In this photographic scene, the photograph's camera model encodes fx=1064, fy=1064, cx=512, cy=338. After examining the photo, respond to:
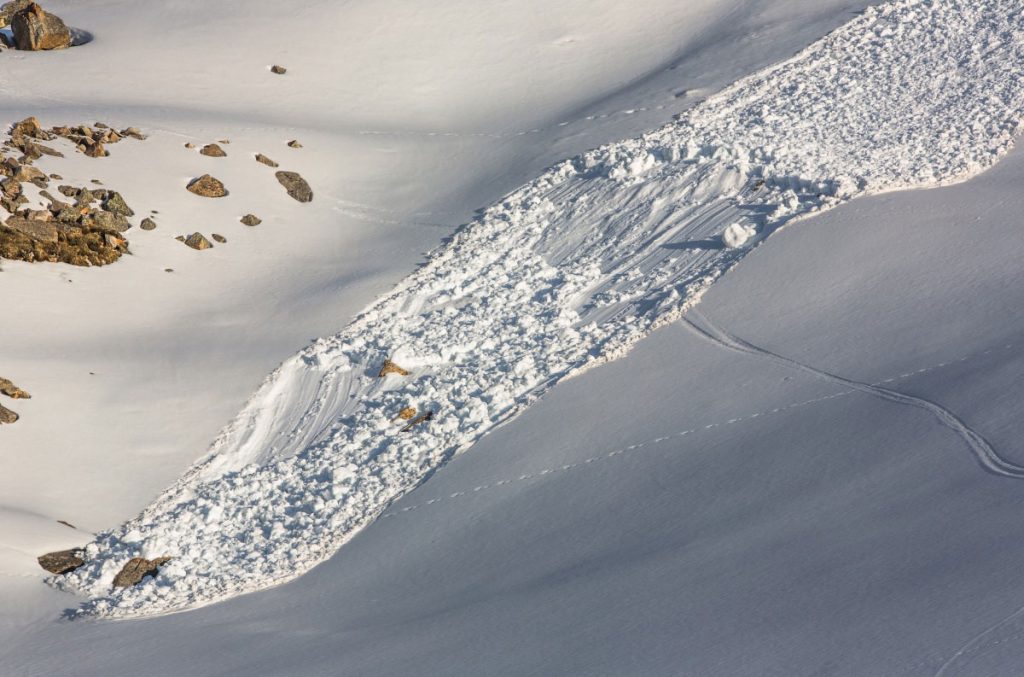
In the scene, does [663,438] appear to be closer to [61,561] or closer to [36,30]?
[61,561]

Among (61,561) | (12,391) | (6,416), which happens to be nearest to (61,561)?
(61,561)

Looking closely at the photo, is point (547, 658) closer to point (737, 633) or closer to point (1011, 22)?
point (737, 633)

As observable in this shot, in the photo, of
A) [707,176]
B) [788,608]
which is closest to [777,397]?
[788,608]

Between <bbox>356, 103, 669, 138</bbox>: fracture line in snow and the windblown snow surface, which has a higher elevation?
<bbox>356, 103, 669, 138</bbox>: fracture line in snow

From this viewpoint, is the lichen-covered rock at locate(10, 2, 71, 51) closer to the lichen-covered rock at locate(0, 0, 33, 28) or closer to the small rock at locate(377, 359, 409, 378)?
the lichen-covered rock at locate(0, 0, 33, 28)

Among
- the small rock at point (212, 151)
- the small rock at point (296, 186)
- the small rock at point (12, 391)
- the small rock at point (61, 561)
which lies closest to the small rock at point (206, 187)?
the small rock at point (212, 151)

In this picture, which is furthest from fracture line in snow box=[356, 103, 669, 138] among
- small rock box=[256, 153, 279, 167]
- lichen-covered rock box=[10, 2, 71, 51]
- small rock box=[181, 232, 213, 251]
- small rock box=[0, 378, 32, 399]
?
small rock box=[0, 378, 32, 399]
